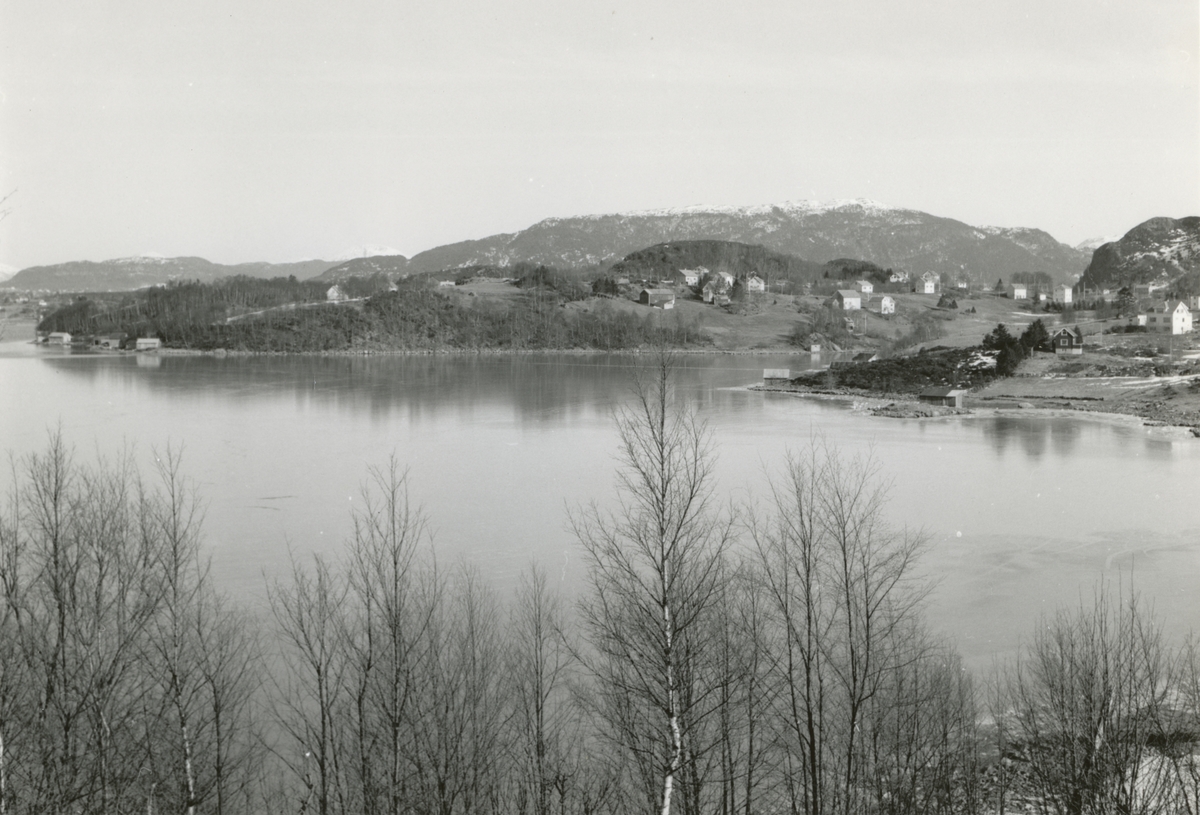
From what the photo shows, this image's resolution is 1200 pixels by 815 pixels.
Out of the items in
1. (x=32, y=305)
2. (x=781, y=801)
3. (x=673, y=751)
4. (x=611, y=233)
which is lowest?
(x=781, y=801)

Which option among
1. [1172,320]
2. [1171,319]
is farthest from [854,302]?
[1172,320]

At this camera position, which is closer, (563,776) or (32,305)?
(563,776)

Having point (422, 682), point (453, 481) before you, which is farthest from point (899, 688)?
point (453, 481)

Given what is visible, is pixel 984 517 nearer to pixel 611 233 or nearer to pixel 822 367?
pixel 822 367

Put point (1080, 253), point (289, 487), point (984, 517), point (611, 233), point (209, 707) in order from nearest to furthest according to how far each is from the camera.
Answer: point (209, 707) → point (984, 517) → point (289, 487) → point (1080, 253) → point (611, 233)

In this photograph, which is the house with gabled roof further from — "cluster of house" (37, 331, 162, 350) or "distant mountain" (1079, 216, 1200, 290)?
"cluster of house" (37, 331, 162, 350)

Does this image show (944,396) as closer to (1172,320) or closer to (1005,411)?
(1005,411)

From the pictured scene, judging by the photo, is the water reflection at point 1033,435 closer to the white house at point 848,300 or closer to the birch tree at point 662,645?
the birch tree at point 662,645

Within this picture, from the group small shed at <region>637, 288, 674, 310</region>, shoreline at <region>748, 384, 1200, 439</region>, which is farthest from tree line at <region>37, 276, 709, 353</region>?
shoreline at <region>748, 384, 1200, 439</region>
